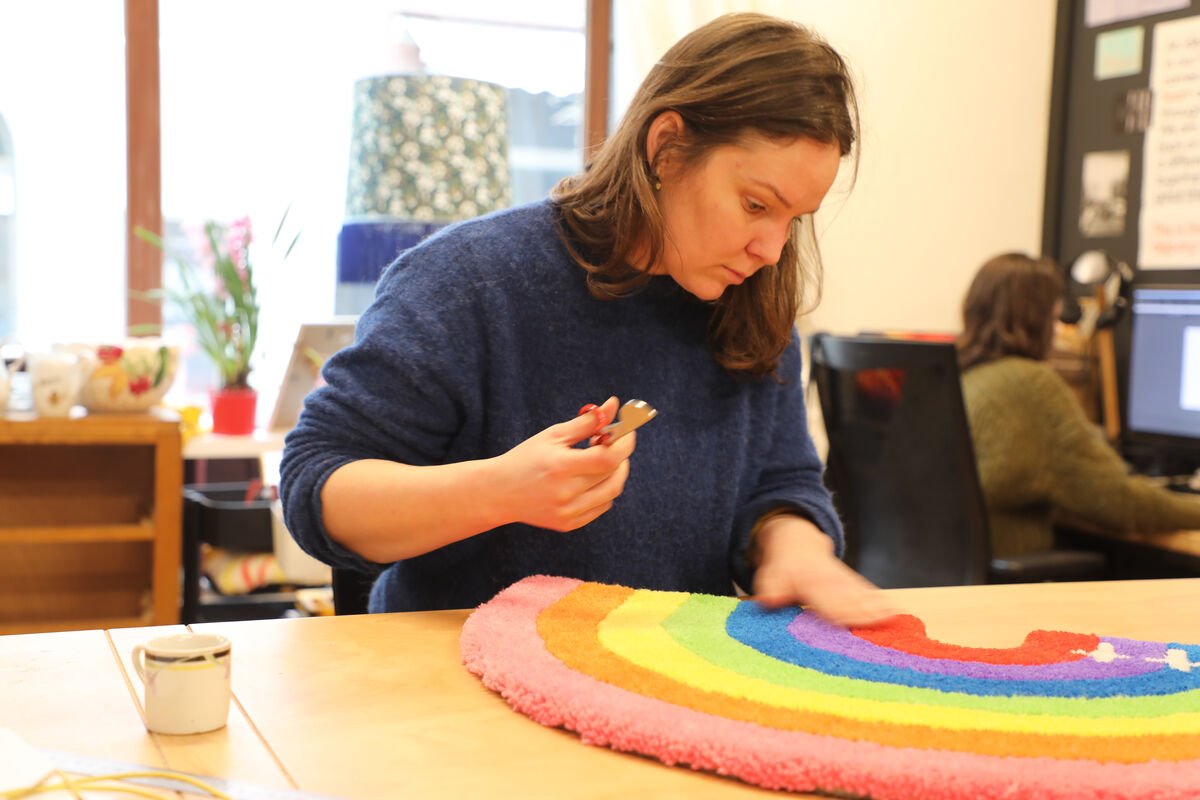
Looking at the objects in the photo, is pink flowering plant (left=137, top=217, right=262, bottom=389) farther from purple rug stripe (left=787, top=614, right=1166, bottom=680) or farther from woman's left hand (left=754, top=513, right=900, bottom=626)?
purple rug stripe (left=787, top=614, right=1166, bottom=680)

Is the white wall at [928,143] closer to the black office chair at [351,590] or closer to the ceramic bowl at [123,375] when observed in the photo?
the ceramic bowl at [123,375]

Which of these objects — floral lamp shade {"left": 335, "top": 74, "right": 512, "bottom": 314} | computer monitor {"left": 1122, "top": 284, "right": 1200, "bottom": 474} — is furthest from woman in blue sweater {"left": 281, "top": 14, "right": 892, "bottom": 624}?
computer monitor {"left": 1122, "top": 284, "right": 1200, "bottom": 474}

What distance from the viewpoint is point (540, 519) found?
91 centimetres

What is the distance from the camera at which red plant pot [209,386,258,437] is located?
7.84 ft

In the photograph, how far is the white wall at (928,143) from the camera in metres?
3.05

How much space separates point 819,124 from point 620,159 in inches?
7.8

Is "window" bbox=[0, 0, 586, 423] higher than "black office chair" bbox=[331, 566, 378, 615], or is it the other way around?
"window" bbox=[0, 0, 586, 423]

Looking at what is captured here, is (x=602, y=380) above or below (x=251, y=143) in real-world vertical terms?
below

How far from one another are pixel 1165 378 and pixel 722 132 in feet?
5.92

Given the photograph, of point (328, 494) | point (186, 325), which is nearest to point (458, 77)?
point (186, 325)

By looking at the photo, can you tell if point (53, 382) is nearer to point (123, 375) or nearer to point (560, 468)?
point (123, 375)

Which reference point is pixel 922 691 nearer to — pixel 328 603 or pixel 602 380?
pixel 602 380

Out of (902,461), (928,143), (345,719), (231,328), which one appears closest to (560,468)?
(345,719)

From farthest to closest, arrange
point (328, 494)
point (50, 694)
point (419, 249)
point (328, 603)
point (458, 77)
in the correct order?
point (458, 77) → point (328, 603) → point (419, 249) → point (328, 494) → point (50, 694)
